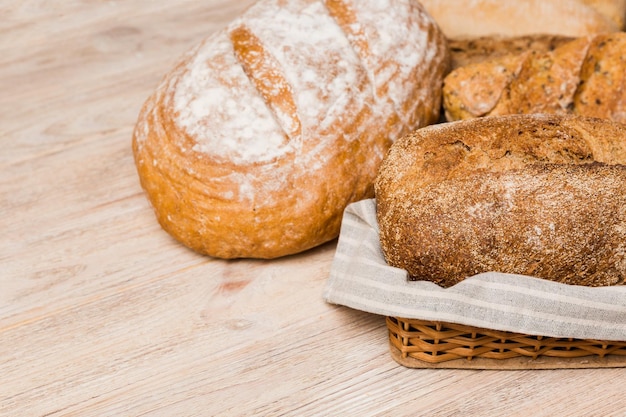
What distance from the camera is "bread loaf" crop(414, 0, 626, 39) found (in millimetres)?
2012

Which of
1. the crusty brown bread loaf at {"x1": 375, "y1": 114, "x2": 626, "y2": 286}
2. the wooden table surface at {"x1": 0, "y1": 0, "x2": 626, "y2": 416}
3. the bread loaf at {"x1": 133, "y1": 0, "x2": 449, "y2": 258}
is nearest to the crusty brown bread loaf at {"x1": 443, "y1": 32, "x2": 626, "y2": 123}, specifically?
the bread loaf at {"x1": 133, "y1": 0, "x2": 449, "y2": 258}

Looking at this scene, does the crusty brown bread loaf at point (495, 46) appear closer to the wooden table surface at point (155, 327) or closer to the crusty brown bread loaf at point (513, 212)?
the crusty brown bread loaf at point (513, 212)

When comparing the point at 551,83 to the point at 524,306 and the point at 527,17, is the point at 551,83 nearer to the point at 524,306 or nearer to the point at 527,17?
the point at 527,17

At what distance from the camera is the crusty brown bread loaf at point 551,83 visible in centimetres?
173

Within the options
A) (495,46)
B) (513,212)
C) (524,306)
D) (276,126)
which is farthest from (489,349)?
(495,46)

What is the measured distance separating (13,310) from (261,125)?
0.66 meters

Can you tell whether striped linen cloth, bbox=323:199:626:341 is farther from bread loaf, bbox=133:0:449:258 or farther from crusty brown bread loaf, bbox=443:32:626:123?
crusty brown bread loaf, bbox=443:32:626:123

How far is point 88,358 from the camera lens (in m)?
1.48

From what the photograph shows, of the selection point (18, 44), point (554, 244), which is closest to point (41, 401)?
point (554, 244)

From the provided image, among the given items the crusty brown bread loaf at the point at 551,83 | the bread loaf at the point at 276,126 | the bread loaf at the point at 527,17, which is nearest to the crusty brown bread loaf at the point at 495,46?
the bread loaf at the point at 527,17

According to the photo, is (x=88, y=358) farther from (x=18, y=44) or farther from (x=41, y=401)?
(x=18, y=44)

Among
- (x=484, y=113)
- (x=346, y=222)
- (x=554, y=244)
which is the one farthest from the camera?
(x=484, y=113)

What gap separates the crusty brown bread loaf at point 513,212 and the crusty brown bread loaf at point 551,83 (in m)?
0.32

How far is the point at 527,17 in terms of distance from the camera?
2.04 metres
